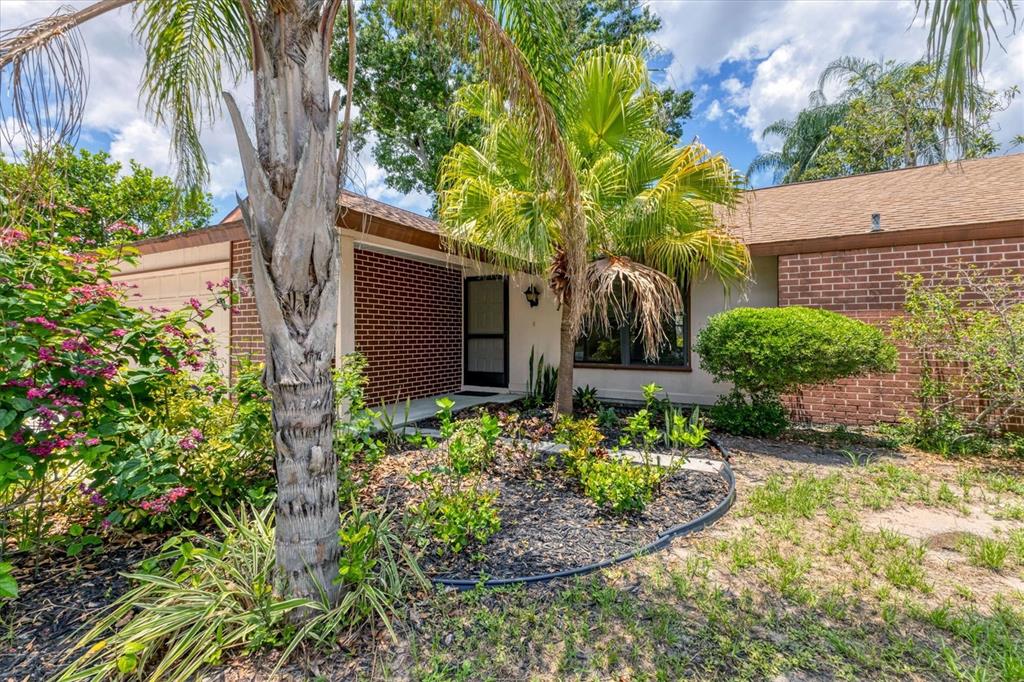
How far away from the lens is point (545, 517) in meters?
3.80

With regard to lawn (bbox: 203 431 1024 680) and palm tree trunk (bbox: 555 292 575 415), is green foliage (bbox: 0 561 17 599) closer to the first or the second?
lawn (bbox: 203 431 1024 680)

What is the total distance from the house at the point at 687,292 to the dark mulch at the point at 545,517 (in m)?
2.79

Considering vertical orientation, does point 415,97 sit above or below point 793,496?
above

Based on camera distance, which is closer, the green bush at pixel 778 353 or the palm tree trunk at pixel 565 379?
the green bush at pixel 778 353

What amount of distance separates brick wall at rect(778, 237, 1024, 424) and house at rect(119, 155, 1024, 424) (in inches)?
0.6

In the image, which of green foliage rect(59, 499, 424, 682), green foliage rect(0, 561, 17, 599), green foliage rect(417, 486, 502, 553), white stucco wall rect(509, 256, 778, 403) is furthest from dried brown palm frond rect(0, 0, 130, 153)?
white stucco wall rect(509, 256, 778, 403)

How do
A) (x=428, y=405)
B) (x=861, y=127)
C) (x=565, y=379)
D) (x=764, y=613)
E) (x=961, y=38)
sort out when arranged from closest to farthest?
(x=961, y=38)
(x=764, y=613)
(x=565, y=379)
(x=428, y=405)
(x=861, y=127)

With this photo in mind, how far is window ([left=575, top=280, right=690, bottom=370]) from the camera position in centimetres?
849

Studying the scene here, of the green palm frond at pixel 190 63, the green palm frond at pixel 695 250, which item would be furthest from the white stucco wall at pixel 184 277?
the green palm frond at pixel 695 250

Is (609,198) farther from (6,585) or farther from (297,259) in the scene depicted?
(6,585)

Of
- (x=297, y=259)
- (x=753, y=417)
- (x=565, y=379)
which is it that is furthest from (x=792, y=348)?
(x=297, y=259)

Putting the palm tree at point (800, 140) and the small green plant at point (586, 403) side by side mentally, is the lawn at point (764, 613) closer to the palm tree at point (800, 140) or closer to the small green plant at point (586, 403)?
the small green plant at point (586, 403)

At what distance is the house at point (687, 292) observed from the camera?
6477 mm

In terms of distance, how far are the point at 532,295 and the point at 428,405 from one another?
9.93ft
